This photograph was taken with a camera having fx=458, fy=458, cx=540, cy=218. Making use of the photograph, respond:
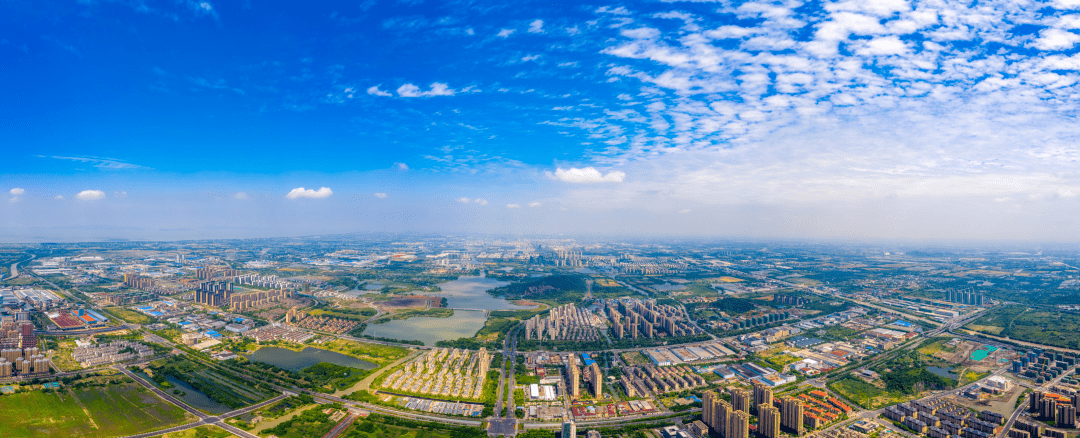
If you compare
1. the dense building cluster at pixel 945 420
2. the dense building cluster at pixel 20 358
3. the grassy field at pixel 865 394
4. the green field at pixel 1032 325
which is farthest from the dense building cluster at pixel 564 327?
the green field at pixel 1032 325

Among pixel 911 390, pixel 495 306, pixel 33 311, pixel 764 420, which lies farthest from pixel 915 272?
pixel 33 311

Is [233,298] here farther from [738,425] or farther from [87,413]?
[738,425]

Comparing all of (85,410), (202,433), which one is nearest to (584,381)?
(202,433)

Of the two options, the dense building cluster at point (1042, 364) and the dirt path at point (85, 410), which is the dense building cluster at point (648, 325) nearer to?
the dense building cluster at point (1042, 364)

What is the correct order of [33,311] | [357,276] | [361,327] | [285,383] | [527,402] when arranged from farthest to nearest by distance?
[357,276]
[33,311]
[361,327]
[285,383]
[527,402]

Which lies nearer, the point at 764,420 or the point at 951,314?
the point at 764,420

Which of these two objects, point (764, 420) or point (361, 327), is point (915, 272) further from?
point (361, 327)

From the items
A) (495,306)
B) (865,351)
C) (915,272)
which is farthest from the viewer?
(915,272)
